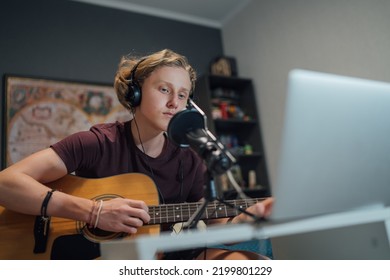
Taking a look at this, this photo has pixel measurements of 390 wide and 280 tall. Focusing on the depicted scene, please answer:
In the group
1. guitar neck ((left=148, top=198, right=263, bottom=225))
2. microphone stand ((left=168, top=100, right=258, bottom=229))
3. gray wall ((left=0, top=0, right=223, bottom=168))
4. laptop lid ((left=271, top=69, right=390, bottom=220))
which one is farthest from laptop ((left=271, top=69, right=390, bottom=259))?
gray wall ((left=0, top=0, right=223, bottom=168))

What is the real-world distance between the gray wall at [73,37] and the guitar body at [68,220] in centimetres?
135

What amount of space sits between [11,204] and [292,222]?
0.81 metres

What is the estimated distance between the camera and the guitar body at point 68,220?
0.99 meters

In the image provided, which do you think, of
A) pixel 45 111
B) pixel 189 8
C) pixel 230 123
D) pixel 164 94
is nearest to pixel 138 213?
pixel 164 94

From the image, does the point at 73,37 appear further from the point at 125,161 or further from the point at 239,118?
the point at 125,161

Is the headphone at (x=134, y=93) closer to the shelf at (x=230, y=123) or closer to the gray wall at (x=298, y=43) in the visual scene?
the gray wall at (x=298, y=43)

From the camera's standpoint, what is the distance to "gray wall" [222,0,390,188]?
2064 millimetres

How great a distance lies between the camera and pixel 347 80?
0.60 meters

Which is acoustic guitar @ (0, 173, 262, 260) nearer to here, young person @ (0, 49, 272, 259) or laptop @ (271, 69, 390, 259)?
young person @ (0, 49, 272, 259)

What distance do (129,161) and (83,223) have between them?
0.89 ft

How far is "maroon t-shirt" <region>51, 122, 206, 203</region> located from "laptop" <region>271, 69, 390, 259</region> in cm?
62

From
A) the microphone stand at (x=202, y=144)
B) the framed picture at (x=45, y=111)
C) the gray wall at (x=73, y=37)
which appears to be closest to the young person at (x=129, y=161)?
the microphone stand at (x=202, y=144)
